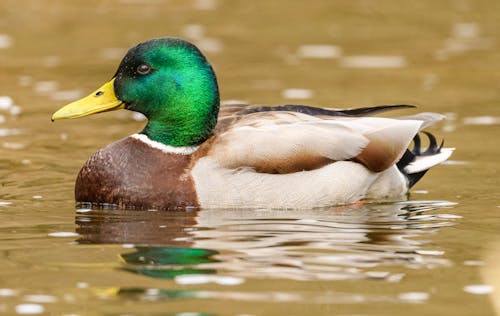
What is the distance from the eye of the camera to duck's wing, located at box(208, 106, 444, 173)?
9688 millimetres

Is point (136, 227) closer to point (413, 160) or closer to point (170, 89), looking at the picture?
point (170, 89)

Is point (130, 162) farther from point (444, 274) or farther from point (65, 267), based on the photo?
point (444, 274)

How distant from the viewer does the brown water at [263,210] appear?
24.2 feet

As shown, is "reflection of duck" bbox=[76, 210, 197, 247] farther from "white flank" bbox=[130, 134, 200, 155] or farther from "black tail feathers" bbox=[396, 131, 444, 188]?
"black tail feathers" bbox=[396, 131, 444, 188]

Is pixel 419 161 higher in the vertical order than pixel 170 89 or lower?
lower

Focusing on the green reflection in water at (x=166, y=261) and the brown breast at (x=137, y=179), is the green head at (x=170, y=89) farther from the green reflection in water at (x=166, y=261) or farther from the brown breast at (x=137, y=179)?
the green reflection in water at (x=166, y=261)

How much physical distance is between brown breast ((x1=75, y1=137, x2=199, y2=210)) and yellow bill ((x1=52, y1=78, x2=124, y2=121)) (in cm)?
31

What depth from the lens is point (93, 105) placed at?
9961 millimetres

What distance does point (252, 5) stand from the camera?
70.9 feet

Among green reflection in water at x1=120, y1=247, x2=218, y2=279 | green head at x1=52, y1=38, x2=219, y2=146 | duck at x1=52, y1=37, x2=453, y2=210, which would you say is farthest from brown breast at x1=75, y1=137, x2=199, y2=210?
green reflection in water at x1=120, y1=247, x2=218, y2=279

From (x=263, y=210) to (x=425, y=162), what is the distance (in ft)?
5.31

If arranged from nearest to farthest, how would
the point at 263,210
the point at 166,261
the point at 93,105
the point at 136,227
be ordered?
the point at 166,261
the point at 136,227
the point at 263,210
the point at 93,105

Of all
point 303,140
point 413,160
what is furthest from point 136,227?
point 413,160

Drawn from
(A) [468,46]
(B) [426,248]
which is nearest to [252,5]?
(A) [468,46]
